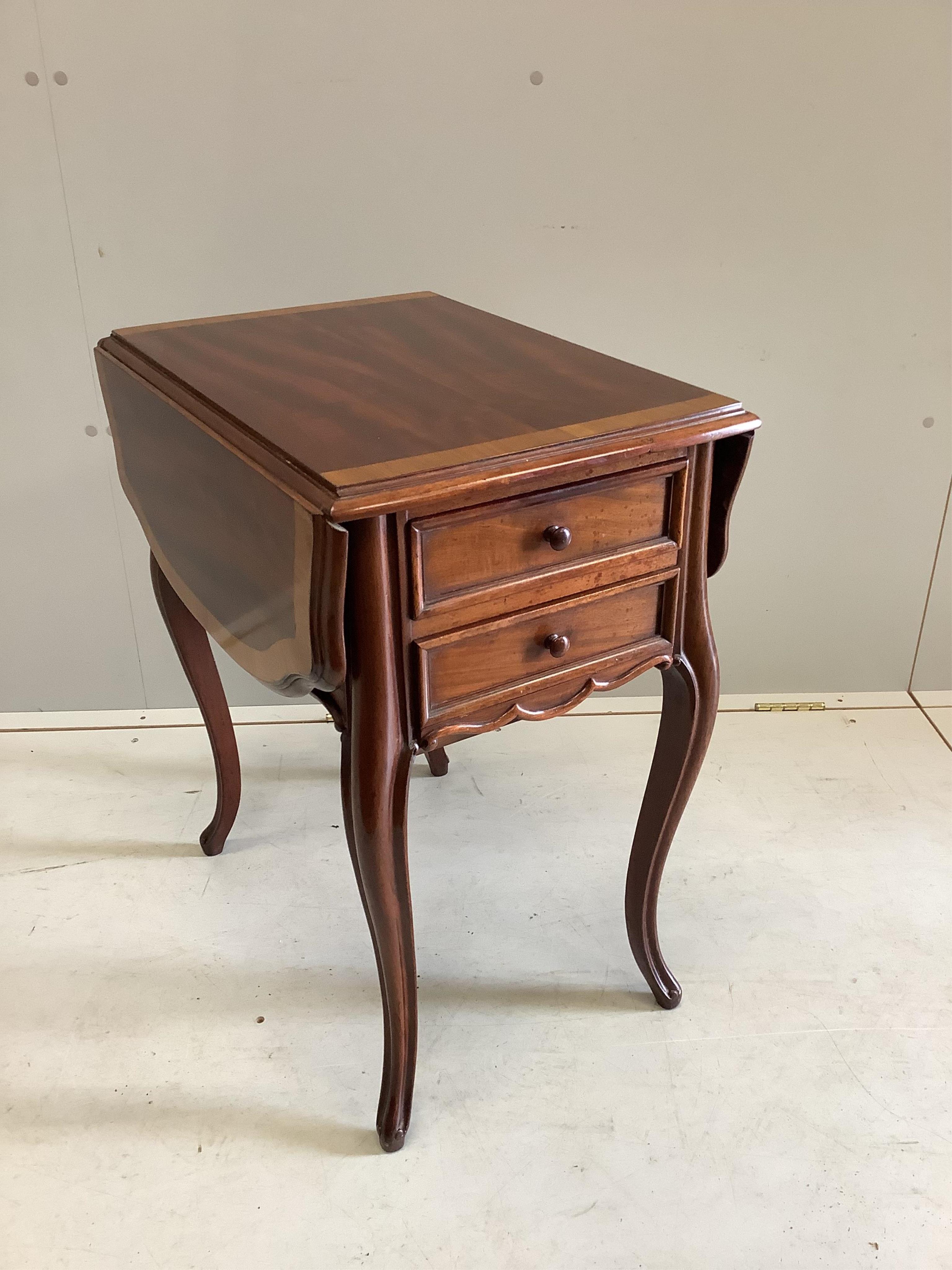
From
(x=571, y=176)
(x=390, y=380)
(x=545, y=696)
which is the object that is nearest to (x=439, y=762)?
(x=545, y=696)

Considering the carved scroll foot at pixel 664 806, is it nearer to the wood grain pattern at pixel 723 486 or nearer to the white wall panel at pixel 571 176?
the wood grain pattern at pixel 723 486

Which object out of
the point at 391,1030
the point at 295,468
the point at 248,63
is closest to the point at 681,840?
the point at 391,1030

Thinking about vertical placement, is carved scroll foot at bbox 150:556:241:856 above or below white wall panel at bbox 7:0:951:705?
below

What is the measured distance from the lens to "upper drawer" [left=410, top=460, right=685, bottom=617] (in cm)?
99

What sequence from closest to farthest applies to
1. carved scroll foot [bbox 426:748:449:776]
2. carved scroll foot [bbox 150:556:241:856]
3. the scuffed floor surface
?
the scuffed floor surface → carved scroll foot [bbox 150:556:241:856] → carved scroll foot [bbox 426:748:449:776]

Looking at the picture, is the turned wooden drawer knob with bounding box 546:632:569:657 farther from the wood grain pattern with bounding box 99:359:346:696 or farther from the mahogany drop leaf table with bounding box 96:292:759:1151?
the wood grain pattern with bounding box 99:359:346:696

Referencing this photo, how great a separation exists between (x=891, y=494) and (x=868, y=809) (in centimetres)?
59

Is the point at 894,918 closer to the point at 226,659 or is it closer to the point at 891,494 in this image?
the point at 891,494

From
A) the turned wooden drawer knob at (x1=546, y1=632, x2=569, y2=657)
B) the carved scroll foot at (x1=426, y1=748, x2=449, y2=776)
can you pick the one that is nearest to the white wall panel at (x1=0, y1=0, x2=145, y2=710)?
the carved scroll foot at (x1=426, y1=748, x2=449, y2=776)

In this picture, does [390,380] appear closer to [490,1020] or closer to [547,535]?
[547,535]

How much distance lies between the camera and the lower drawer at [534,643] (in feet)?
3.44

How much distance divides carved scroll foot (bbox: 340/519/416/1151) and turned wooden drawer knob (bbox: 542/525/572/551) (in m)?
0.17

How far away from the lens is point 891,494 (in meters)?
1.99

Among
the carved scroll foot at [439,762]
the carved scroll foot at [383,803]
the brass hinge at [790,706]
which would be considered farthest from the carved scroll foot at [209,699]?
the brass hinge at [790,706]
